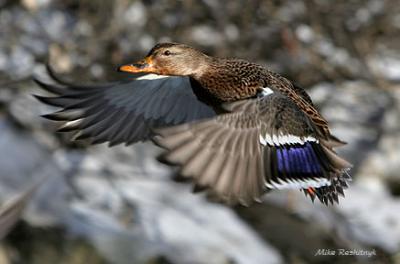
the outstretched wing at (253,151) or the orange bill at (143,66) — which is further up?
the orange bill at (143,66)

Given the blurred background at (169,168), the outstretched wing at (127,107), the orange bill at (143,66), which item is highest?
the orange bill at (143,66)

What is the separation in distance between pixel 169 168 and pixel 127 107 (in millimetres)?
2265

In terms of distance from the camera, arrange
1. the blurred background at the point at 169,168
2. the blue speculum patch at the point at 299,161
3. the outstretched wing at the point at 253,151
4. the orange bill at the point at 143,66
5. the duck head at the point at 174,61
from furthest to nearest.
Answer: the blurred background at the point at 169,168 < the duck head at the point at 174,61 < the orange bill at the point at 143,66 < the blue speculum patch at the point at 299,161 < the outstretched wing at the point at 253,151

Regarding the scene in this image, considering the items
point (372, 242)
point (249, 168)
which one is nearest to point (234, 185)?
point (249, 168)

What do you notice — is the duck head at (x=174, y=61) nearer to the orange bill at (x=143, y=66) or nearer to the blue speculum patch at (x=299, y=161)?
the orange bill at (x=143, y=66)

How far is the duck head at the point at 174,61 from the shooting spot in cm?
364

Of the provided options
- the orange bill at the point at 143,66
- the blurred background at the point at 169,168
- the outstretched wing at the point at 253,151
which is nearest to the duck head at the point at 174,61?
the orange bill at the point at 143,66

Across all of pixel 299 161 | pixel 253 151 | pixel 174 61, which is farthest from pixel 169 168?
pixel 253 151

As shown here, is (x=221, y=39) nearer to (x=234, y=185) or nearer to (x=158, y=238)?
(x=158, y=238)

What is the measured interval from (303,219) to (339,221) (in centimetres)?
28

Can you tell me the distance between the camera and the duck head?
143 inches

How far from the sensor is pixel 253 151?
3.07 metres

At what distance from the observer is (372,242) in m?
5.82

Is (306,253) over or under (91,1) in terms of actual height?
under
